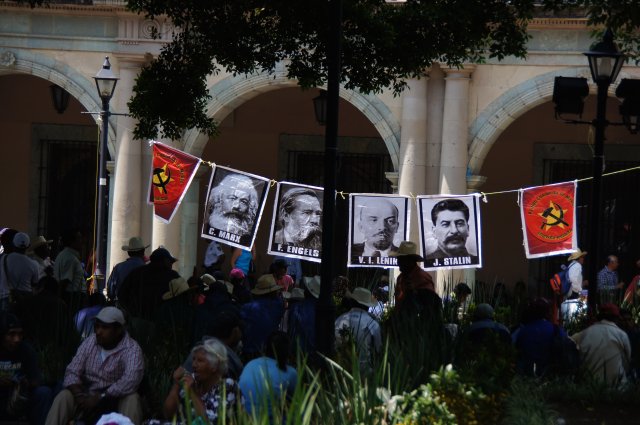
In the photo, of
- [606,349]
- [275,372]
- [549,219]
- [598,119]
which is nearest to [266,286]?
[606,349]

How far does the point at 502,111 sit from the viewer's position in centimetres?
1945

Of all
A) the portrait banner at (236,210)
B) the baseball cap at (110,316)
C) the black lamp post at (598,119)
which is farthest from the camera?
the portrait banner at (236,210)

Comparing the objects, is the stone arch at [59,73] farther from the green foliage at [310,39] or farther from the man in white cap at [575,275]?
the green foliage at [310,39]

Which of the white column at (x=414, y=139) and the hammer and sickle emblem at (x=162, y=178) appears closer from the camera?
the hammer and sickle emblem at (x=162, y=178)

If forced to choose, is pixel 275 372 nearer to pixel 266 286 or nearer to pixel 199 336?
pixel 199 336

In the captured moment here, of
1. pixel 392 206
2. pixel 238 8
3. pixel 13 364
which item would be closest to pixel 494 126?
pixel 392 206

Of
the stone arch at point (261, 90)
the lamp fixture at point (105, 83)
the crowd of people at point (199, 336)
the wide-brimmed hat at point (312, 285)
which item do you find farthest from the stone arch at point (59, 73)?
the wide-brimmed hat at point (312, 285)

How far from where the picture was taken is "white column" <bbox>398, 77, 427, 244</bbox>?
19406mm

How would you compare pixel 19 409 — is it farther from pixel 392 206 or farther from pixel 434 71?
pixel 434 71

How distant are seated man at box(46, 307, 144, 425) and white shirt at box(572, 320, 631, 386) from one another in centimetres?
369

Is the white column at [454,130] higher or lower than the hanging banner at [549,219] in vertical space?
higher

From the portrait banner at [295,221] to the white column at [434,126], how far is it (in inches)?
141

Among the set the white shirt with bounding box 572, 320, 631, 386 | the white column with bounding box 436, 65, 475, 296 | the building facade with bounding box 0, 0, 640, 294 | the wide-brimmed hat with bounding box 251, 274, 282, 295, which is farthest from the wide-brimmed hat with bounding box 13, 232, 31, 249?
the white column with bounding box 436, 65, 475, 296

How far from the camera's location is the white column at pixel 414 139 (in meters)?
19.4
